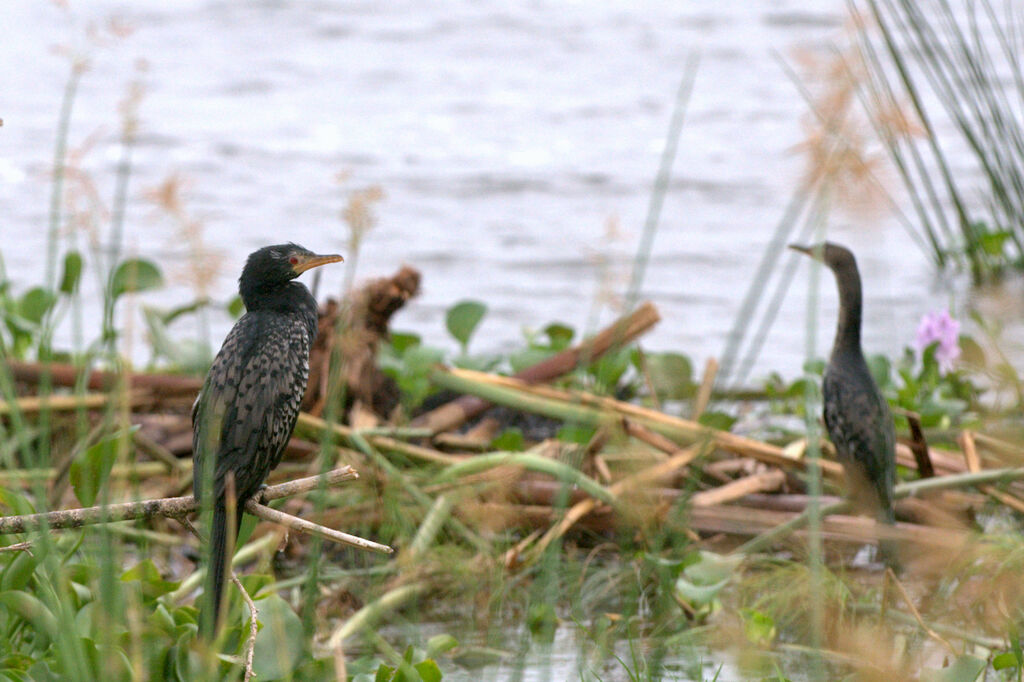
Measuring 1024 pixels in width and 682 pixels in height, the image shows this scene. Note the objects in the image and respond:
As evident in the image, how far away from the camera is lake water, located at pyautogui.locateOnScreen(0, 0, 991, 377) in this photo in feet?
17.8

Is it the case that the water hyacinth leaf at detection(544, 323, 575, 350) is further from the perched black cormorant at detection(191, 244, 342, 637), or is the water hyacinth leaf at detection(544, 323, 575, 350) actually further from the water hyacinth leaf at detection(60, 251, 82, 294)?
the perched black cormorant at detection(191, 244, 342, 637)

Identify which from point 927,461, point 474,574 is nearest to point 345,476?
point 474,574

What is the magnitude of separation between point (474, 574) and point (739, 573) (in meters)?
0.55

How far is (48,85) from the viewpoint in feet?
26.9

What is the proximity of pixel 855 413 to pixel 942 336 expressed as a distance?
960 millimetres

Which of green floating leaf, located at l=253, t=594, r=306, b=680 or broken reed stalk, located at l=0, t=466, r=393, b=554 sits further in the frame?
green floating leaf, located at l=253, t=594, r=306, b=680

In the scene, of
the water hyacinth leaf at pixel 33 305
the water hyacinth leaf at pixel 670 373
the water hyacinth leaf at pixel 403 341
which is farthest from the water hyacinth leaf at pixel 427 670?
the water hyacinth leaf at pixel 33 305

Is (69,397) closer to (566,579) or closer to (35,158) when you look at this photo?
(566,579)

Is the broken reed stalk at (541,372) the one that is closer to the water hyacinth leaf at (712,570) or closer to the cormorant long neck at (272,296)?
the water hyacinth leaf at (712,570)

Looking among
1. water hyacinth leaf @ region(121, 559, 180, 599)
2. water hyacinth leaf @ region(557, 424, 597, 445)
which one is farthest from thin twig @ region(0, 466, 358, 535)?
water hyacinth leaf @ region(557, 424, 597, 445)

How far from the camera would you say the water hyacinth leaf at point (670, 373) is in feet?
12.6

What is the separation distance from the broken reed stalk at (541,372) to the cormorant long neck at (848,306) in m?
0.66

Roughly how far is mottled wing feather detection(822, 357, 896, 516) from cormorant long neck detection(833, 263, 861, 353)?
4 centimetres

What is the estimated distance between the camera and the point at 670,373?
3.84 meters
